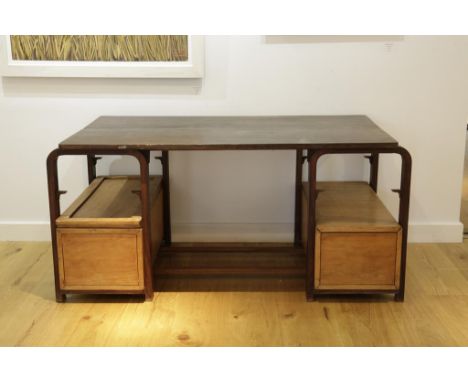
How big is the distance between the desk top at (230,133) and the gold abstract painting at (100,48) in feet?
0.92

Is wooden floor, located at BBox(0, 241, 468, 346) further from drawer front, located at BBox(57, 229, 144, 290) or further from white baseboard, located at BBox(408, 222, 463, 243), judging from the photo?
white baseboard, located at BBox(408, 222, 463, 243)

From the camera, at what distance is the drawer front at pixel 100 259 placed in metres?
2.29

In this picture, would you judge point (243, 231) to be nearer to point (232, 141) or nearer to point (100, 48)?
point (232, 141)

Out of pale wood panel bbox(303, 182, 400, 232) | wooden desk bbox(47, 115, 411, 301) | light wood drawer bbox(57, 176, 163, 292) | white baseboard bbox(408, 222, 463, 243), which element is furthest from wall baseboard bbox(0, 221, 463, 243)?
light wood drawer bbox(57, 176, 163, 292)

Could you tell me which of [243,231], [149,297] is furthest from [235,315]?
[243,231]

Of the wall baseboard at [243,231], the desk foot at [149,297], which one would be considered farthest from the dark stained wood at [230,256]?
the desk foot at [149,297]

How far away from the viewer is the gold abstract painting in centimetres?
275

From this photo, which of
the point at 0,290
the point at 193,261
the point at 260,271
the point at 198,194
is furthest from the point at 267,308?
the point at 0,290

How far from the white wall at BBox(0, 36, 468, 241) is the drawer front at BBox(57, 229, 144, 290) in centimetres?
72

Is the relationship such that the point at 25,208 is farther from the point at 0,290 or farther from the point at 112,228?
the point at 112,228

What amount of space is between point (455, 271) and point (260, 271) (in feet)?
2.90

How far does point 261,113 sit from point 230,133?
1.67ft

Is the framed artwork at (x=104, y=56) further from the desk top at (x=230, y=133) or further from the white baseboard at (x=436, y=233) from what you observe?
the white baseboard at (x=436, y=233)

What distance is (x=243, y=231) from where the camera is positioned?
120 inches
